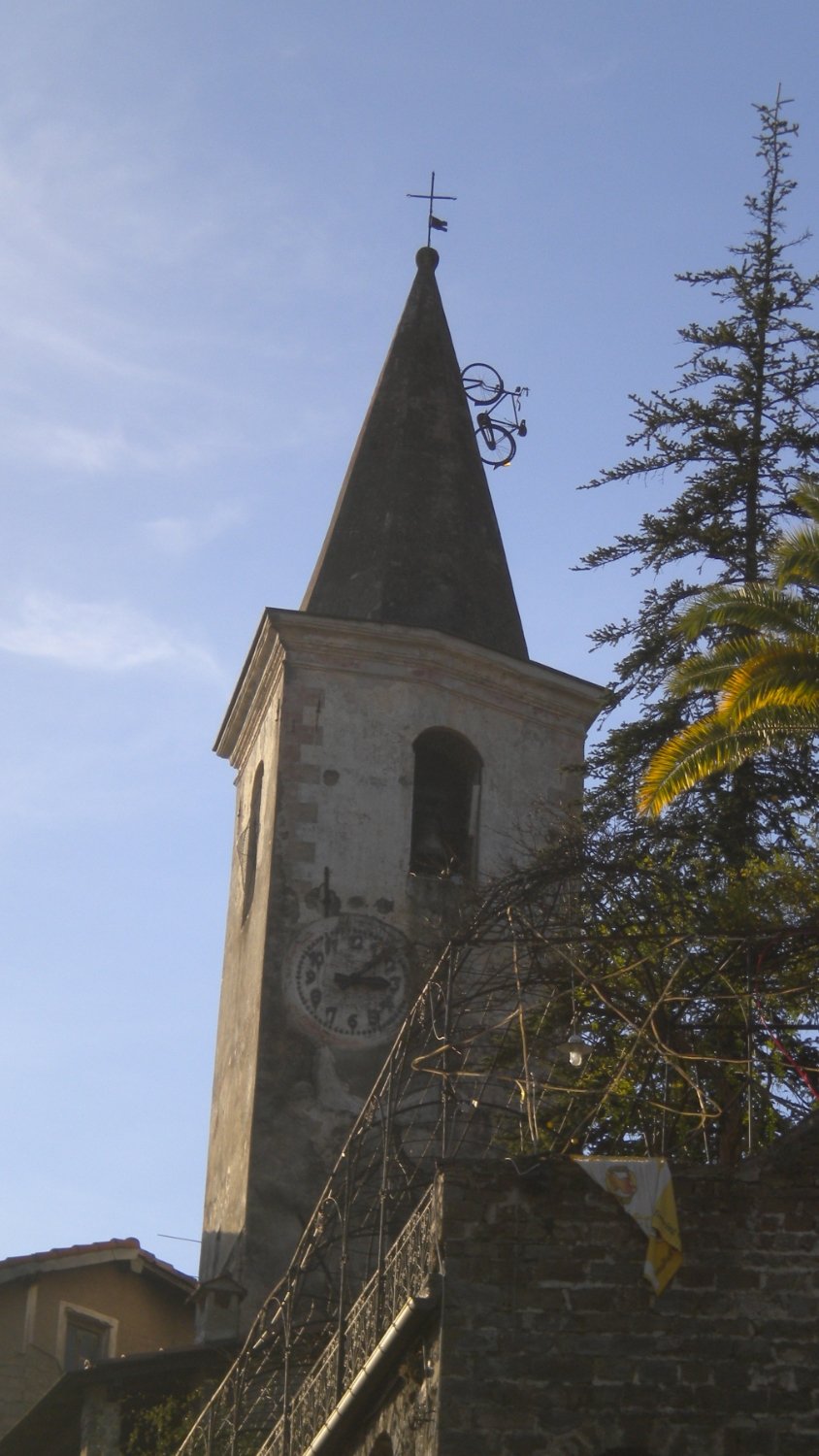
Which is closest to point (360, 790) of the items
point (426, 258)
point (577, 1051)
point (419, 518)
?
point (419, 518)

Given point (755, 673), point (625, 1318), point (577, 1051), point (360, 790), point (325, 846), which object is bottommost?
point (625, 1318)

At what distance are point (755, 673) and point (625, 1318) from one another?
5199 millimetres

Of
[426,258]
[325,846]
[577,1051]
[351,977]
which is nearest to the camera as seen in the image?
[577,1051]

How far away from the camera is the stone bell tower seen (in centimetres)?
2534

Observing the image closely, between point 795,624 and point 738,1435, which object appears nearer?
point 738,1435

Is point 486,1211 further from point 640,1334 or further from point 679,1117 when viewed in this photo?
point 679,1117

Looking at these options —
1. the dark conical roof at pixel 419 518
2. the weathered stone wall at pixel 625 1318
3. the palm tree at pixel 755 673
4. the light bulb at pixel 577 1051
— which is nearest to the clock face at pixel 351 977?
the dark conical roof at pixel 419 518

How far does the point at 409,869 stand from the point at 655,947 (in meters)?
9.29

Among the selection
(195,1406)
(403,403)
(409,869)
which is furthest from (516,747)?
(195,1406)

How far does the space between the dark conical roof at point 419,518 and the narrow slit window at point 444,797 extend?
1.13m

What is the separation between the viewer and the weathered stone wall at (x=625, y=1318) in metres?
14.7

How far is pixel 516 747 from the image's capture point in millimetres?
28109

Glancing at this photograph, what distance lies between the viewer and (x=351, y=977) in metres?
25.9

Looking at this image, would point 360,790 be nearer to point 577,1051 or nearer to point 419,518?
point 419,518
